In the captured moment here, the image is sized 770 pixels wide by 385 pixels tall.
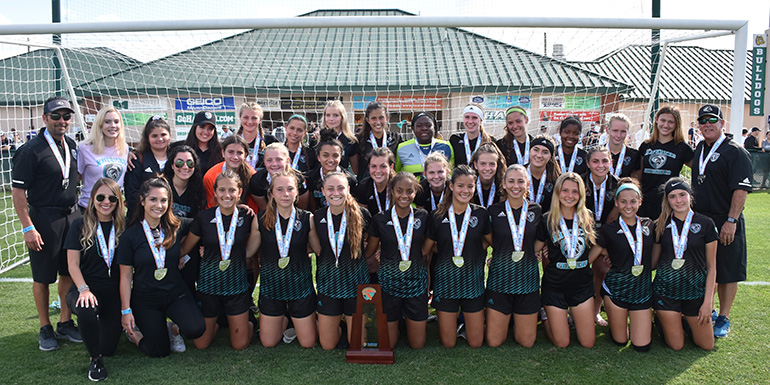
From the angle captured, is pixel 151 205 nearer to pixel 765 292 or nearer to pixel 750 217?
pixel 765 292

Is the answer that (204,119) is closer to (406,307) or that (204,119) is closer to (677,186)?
(406,307)

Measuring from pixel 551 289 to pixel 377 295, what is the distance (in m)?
1.29

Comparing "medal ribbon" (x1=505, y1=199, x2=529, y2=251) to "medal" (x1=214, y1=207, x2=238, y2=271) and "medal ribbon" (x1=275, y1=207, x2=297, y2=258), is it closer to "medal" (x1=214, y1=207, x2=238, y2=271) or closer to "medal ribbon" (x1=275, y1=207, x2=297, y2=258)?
"medal ribbon" (x1=275, y1=207, x2=297, y2=258)

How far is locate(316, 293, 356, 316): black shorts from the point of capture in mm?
3453

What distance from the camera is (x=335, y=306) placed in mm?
3459

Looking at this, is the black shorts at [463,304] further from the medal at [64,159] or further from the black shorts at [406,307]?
the medal at [64,159]

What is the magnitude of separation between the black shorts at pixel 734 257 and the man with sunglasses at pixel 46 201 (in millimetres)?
4823

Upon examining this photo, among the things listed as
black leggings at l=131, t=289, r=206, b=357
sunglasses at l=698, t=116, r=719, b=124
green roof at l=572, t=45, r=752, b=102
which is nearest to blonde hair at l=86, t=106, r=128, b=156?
black leggings at l=131, t=289, r=206, b=357

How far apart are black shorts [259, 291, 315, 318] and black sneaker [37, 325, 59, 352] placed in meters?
1.47

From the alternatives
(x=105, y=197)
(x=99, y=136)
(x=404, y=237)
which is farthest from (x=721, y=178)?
(x=99, y=136)

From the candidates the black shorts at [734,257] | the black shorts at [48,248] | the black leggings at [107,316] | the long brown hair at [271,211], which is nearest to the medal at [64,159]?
the black shorts at [48,248]

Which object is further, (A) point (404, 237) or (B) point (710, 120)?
(B) point (710, 120)

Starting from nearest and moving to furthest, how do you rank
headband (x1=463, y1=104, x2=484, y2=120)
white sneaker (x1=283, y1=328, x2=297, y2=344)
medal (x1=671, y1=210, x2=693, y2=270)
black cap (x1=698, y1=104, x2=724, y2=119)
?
medal (x1=671, y1=210, x2=693, y2=270), white sneaker (x1=283, y1=328, x2=297, y2=344), black cap (x1=698, y1=104, x2=724, y2=119), headband (x1=463, y1=104, x2=484, y2=120)

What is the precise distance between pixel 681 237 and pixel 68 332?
446cm
